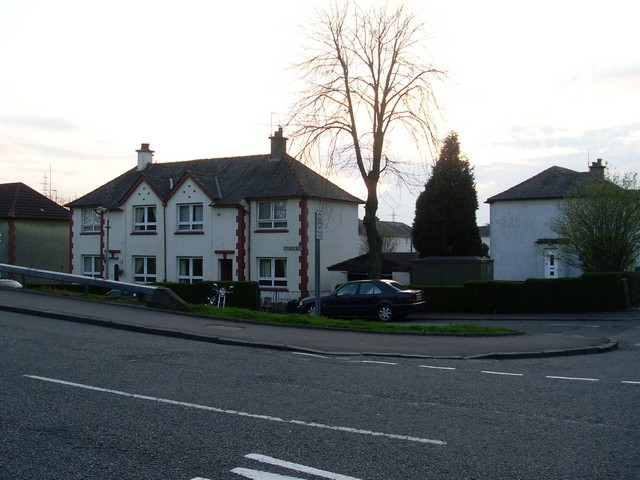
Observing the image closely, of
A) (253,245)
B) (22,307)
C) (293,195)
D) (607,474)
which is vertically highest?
(293,195)

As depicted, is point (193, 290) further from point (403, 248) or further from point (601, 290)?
point (403, 248)

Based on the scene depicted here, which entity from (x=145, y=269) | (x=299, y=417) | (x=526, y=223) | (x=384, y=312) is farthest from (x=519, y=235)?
(x=299, y=417)

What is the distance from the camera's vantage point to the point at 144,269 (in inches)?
1545

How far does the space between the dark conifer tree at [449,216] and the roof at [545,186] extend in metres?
3.42

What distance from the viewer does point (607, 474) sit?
5.40 metres

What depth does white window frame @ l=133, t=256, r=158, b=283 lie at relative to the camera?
1531 inches

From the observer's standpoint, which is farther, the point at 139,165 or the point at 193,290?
the point at 139,165

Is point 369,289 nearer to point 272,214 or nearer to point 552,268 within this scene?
point 272,214

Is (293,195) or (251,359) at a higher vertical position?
(293,195)

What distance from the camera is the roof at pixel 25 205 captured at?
153 ft

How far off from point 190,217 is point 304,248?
24.8 feet

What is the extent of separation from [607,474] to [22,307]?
13929 millimetres

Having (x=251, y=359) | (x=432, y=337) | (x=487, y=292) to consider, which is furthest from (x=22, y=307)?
(x=487, y=292)

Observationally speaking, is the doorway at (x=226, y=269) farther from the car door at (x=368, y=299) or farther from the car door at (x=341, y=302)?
the car door at (x=368, y=299)
